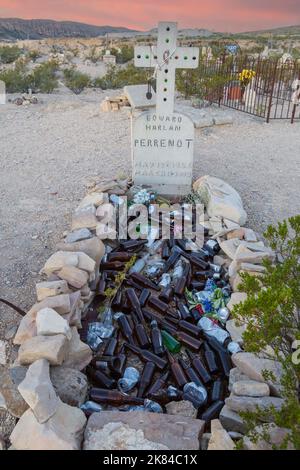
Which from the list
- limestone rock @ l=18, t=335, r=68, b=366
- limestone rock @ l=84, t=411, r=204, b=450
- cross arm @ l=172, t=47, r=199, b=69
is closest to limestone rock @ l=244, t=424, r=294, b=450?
limestone rock @ l=84, t=411, r=204, b=450

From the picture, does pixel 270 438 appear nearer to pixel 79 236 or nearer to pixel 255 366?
pixel 255 366

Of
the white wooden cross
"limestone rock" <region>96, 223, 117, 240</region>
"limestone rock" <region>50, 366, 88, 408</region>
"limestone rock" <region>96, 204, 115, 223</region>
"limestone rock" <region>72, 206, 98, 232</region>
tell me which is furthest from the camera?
the white wooden cross

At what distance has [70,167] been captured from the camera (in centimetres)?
735

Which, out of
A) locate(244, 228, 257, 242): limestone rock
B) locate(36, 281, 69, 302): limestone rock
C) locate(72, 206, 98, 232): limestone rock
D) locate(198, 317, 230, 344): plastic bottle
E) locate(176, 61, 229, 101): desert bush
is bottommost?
locate(198, 317, 230, 344): plastic bottle

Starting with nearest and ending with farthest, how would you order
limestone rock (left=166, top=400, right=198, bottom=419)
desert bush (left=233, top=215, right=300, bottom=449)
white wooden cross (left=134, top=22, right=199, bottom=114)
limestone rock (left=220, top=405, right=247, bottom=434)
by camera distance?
desert bush (left=233, top=215, right=300, bottom=449) < limestone rock (left=220, top=405, right=247, bottom=434) < limestone rock (left=166, top=400, right=198, bottom=419) < white wooden cross (left=134, top=22, right=199, bottom=114)

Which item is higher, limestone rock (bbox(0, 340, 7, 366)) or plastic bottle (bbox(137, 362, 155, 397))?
limestone rock (bbox(0, 340, 7, 366))

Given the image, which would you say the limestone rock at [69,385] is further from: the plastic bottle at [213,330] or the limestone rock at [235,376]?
the plastic bottle at [213,330]

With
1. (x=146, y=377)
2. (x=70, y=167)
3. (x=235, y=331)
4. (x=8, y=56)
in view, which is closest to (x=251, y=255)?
(x=235, y=331)

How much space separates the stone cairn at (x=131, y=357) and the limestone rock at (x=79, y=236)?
15 mm

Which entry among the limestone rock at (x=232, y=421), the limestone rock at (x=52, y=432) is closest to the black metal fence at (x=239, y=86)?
the limestone rock at (x=232, y=421)

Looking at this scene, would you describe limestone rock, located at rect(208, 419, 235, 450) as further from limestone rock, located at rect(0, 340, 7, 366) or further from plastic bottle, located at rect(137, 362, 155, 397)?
limestone rock, located at rect(0, 340, 7, 366)

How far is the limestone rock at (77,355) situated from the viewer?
116 inches

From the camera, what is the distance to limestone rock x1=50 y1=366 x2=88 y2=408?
2668 millimetres

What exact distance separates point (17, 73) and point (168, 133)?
11.7 metres
